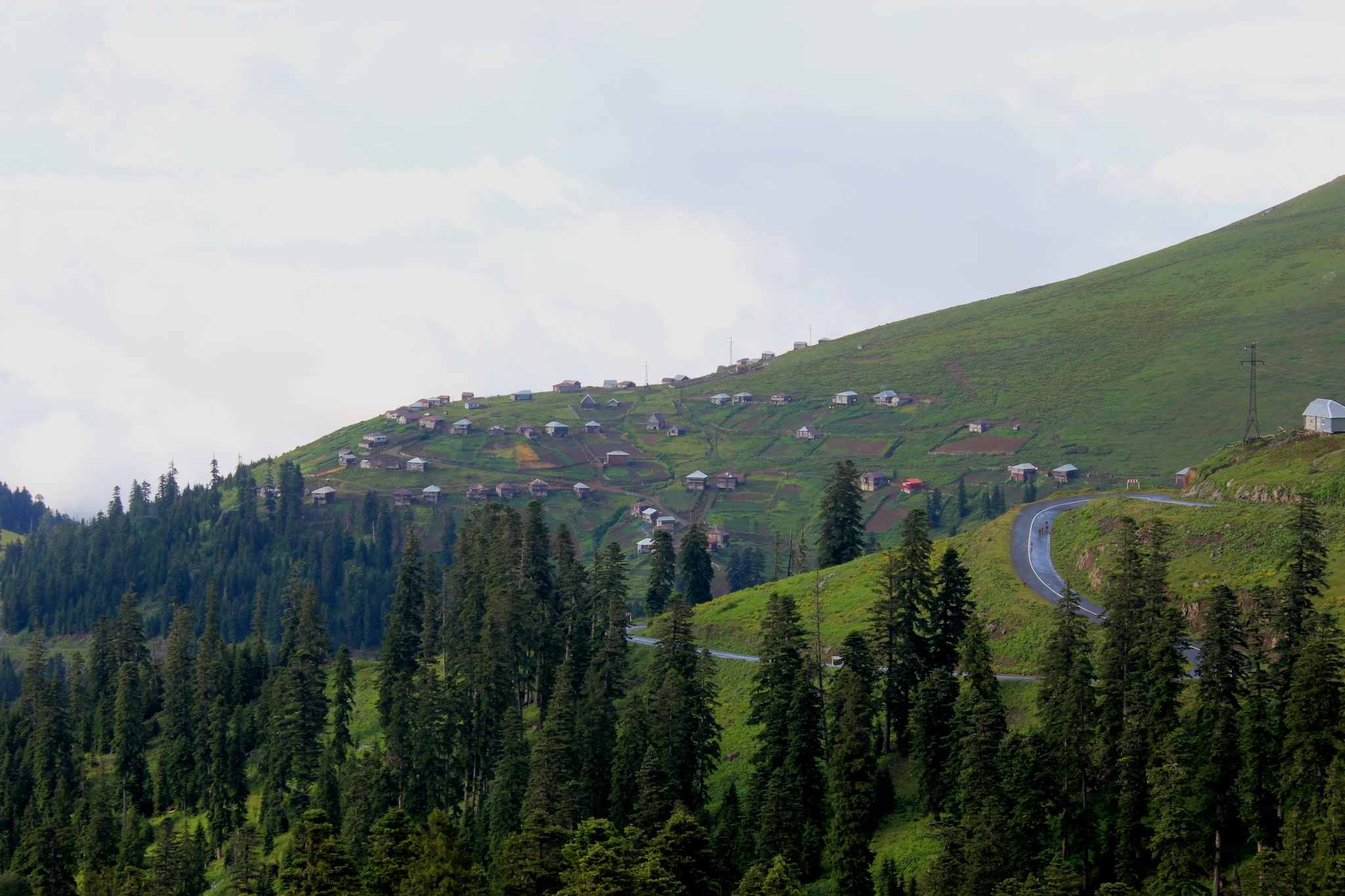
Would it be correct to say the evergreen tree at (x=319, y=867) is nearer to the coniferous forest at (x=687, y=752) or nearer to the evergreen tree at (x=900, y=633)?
the coniferous forest at (x=687, y=752)

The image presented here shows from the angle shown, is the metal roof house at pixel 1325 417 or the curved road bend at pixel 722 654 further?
the metal roof house at pixel 1325 417

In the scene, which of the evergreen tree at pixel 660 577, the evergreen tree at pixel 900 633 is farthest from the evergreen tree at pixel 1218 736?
the evergreen tree at pixel 660 577

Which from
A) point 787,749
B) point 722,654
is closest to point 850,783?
point 787,749

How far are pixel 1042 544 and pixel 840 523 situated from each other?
30101 mm

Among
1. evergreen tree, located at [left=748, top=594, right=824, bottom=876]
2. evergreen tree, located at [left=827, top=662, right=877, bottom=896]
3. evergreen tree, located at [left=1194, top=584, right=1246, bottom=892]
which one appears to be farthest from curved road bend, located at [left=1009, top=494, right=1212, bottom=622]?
evergreen tree, located at [left=748, top=594, right=824, bottom=876]

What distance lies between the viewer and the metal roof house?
110 meters

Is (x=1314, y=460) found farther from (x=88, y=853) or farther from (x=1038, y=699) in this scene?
(x=88, y=853)

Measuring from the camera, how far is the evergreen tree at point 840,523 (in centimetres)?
12238

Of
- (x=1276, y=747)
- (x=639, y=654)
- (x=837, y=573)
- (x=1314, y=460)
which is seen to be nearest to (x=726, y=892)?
(x=1276, y=747)

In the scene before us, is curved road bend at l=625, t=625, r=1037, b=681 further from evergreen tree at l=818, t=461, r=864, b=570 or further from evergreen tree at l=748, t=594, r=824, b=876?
evergreen tree at l=818, t=461, r=864, b=570

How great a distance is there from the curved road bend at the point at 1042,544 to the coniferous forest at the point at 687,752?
7.09 meters

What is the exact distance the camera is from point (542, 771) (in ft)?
240

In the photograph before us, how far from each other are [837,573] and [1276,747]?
61572 mm

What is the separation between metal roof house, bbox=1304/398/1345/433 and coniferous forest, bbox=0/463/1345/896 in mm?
40361
